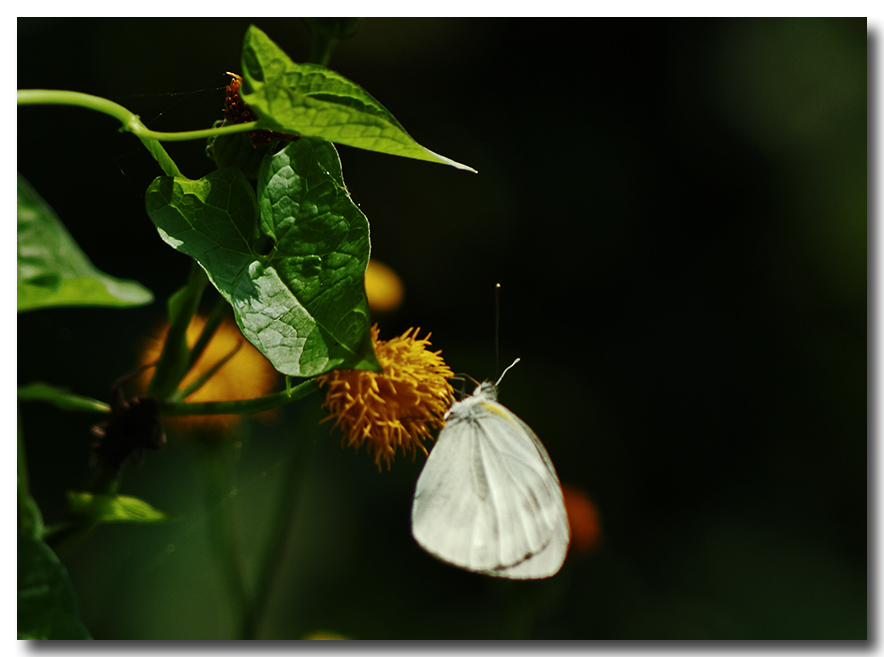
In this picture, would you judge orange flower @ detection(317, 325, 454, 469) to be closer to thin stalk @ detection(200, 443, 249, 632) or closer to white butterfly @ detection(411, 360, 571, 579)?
white butterfly @ detection(411, 360, 571, 579)

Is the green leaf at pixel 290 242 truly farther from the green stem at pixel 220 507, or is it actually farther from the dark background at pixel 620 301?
the dark background at pixel 620 301

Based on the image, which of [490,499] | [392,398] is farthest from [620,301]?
[392,398]

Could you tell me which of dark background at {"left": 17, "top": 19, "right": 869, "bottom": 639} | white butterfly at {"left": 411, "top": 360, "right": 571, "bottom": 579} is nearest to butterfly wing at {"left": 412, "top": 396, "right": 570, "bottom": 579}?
white butterfly at {"left": 411, "top": 360, "right": 571, "bottom": 579}

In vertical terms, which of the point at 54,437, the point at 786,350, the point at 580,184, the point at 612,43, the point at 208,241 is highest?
the point at 612,43

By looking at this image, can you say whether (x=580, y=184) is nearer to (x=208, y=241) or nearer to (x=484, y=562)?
(x=484, y=562)

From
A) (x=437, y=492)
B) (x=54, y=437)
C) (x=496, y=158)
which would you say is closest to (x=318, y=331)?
(x=437, y=492)

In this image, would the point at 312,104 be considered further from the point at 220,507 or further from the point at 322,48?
the point at 220,507
